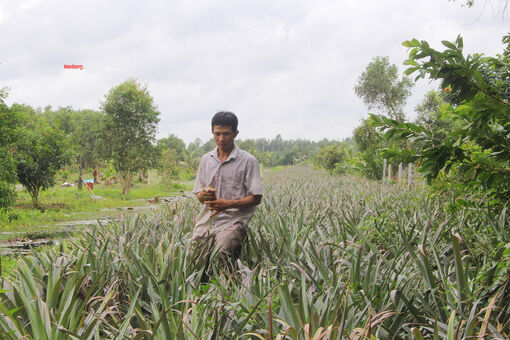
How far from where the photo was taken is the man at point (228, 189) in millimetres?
2859

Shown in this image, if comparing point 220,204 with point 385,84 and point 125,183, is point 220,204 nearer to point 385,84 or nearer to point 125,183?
point 125,183

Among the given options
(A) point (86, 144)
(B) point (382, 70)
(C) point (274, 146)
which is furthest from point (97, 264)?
(C) point (274, 146)

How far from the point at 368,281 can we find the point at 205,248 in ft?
3.80

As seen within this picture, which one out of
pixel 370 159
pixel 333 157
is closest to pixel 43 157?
pixel 370 159

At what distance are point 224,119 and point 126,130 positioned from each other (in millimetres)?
14655

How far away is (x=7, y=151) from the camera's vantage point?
25.6 ft

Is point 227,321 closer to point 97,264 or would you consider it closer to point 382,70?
point 97,264

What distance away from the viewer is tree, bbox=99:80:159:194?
54.1ft

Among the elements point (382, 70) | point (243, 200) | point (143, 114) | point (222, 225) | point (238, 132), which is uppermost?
point (382, 70)

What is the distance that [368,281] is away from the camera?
2.19m

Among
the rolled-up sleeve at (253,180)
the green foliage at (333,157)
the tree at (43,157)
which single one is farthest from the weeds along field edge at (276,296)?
the green foliage at (333,157)

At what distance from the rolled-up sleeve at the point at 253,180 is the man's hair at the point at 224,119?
30 cm

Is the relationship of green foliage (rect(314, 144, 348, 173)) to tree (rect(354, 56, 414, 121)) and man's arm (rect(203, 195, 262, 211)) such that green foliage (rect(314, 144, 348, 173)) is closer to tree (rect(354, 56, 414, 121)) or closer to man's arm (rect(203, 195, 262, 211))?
tree (rect(354, 56, 414, 121))

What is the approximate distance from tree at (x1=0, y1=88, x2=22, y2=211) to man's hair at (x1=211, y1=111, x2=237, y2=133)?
5.40 meters
